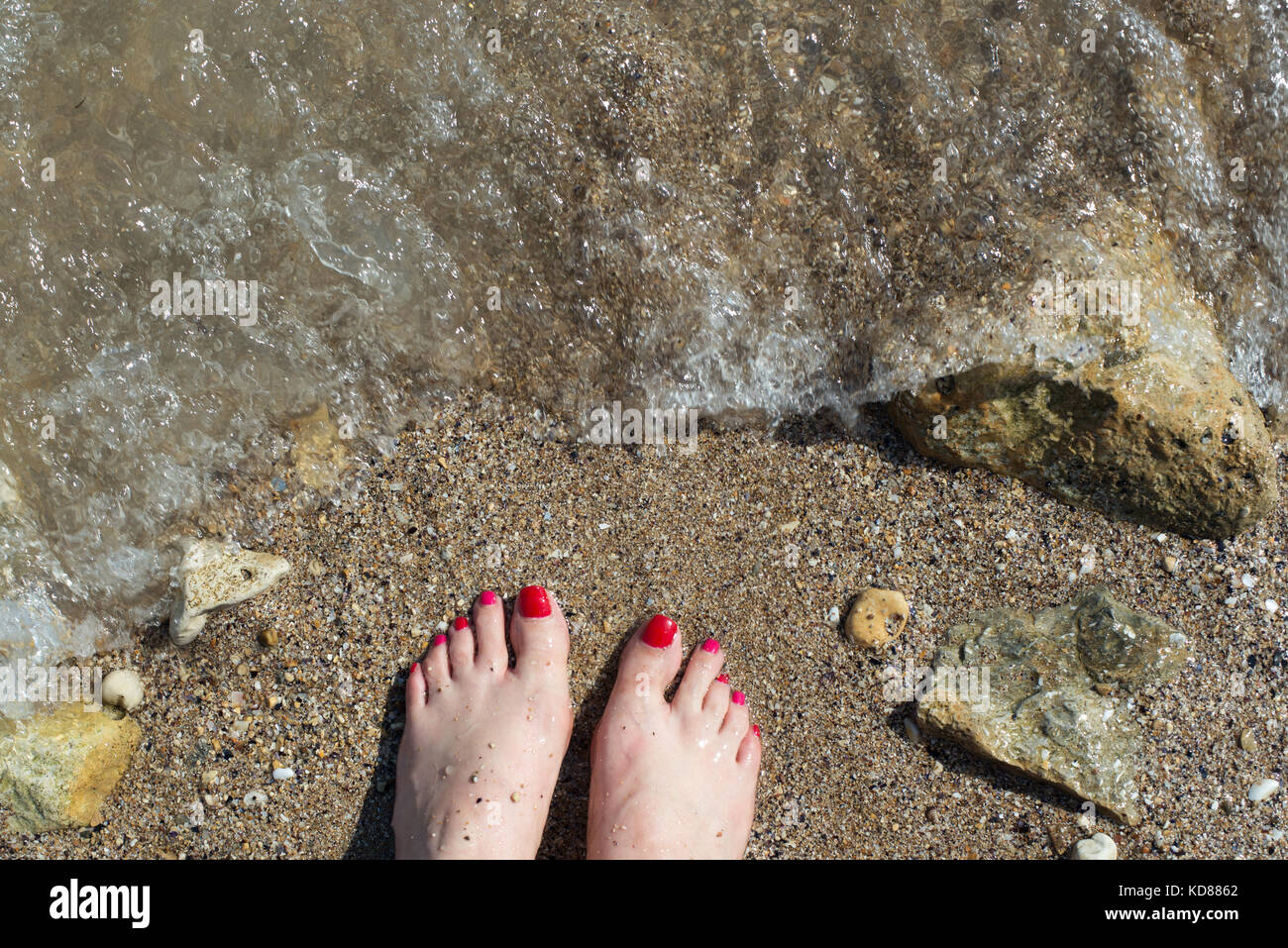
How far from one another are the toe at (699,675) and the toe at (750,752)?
6.4 inches

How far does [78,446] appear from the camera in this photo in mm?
2469

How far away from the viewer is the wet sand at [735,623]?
2.38 meters

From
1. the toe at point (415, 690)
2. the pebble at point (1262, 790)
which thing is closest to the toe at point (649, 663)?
the toe at point (415, 690)

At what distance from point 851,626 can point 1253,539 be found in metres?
1.22

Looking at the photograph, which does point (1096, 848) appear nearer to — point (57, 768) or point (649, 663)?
point (649, 663)

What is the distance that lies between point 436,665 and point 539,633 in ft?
1.03

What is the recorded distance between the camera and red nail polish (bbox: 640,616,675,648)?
7.92 feet

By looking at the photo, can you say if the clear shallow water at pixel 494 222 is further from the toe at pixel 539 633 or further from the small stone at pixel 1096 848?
the small stone at pixel 1096 848

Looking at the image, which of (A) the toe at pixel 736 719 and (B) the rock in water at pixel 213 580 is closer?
(B) the rock in water at pixel 213 580

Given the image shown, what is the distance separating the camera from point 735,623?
2.47 metres

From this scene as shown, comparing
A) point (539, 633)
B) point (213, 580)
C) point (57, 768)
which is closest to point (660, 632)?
point (539, 633)

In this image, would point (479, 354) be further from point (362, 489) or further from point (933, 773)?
point (933, 773)
